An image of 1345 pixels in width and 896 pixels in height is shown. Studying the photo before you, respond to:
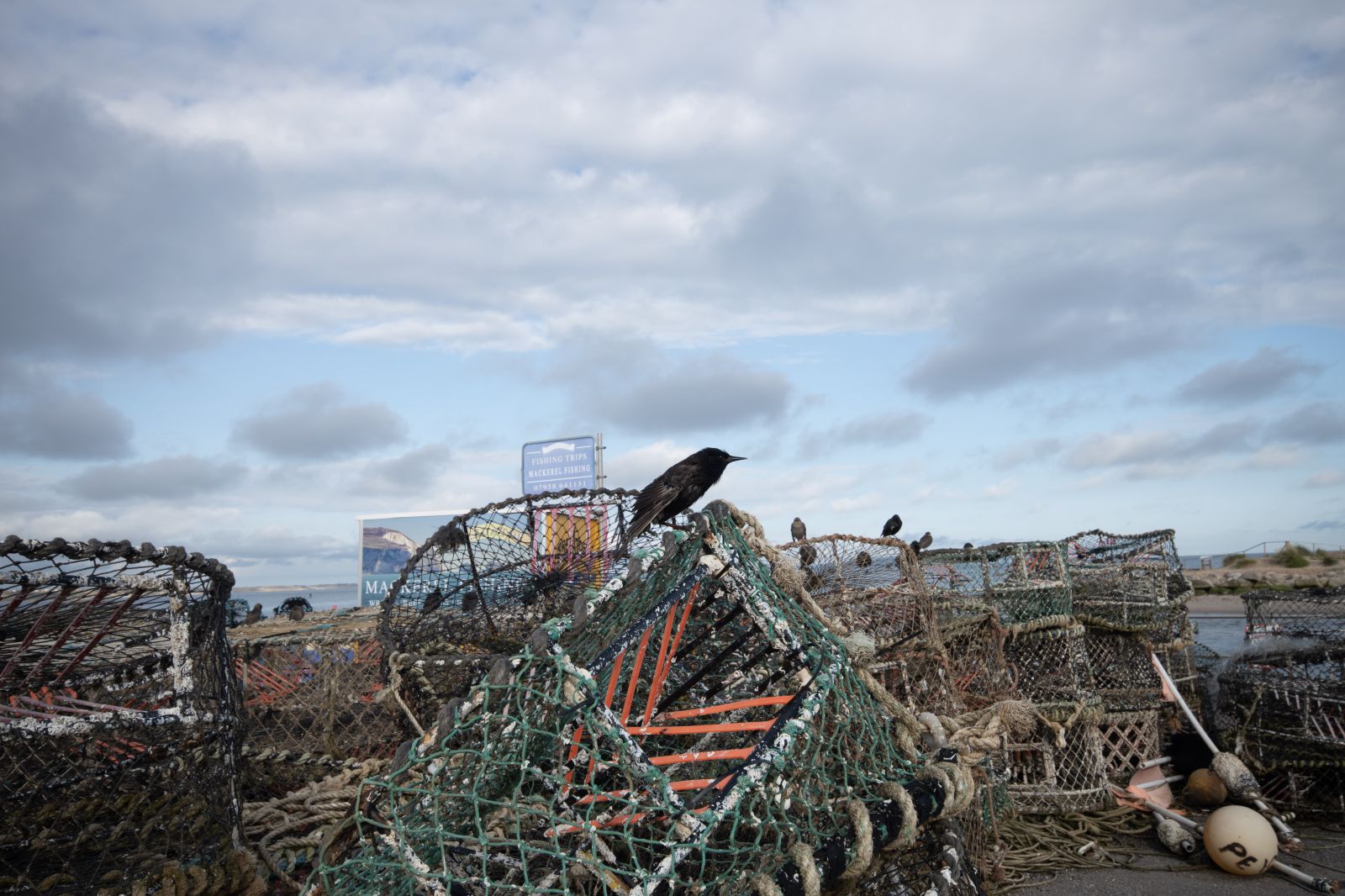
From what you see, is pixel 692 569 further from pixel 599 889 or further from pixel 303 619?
pixel 303 619

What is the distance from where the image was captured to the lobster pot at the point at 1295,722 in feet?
20.2

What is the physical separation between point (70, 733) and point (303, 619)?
8037 millimetres

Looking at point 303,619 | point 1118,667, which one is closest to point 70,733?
point 1118,667

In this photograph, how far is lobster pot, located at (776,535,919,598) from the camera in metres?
5.41

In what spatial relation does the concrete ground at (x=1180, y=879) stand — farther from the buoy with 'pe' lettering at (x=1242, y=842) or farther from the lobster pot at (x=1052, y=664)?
the lobster pot at (x=1052, y=664)

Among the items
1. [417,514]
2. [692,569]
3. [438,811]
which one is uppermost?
[417,514]

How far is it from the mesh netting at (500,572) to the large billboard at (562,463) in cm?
680

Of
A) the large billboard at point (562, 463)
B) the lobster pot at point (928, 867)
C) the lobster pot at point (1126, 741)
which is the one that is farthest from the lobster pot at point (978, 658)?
the large billboard at point (562, 463)

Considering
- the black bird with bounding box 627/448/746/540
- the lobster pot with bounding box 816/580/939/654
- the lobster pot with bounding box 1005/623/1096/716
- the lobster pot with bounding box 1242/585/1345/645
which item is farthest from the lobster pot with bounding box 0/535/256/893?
the lobster pot with bounding box 1242/585/1345/645

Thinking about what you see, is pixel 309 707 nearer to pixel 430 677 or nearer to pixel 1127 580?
pixel 430 677

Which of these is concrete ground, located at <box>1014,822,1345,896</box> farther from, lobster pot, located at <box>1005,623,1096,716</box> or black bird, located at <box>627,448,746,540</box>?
black bird, located at <box>627,448,746,540</box>

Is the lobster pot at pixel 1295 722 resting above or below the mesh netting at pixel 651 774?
below

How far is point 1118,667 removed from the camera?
6.99 metres

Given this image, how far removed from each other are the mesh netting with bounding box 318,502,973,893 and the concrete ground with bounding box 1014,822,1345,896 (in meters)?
3.47
